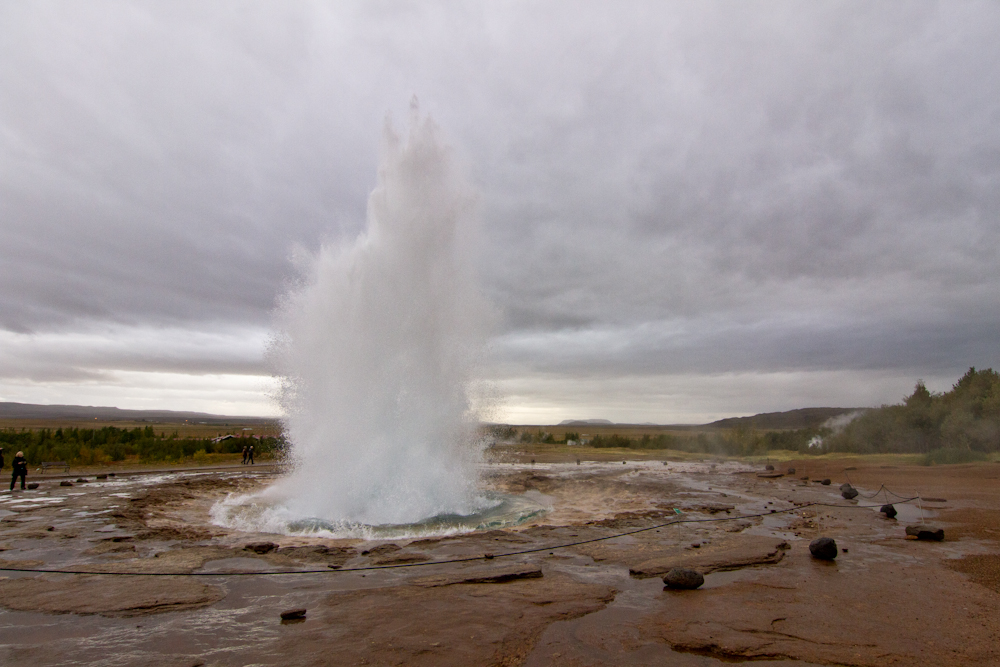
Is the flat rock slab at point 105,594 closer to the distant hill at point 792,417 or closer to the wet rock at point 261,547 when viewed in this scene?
the wet rock at point 261,547

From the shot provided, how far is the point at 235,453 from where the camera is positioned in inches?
1617

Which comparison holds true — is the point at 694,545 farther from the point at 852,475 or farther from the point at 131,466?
A: the point at 131,466

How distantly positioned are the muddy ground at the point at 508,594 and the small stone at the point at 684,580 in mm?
154

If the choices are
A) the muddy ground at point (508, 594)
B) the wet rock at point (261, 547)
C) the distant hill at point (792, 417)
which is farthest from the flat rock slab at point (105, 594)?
the distant hill at point (792, 417)

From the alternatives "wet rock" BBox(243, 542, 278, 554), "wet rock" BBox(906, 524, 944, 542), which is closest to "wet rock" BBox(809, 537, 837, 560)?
"wet rock" BBox(906, 524, 944, 542)

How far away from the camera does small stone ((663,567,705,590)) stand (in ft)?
27.1

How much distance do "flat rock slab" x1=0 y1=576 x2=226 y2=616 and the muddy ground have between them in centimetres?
4

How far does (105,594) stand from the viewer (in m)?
7.72

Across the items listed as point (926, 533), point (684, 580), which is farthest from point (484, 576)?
point (926, 533)

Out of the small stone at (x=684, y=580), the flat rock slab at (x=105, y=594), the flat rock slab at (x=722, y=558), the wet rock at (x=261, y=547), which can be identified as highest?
the small stone at (x=684, y=580)

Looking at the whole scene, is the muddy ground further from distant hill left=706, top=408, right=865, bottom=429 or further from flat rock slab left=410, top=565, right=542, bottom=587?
distant hill left=706, top=408, right=865, bottom=429

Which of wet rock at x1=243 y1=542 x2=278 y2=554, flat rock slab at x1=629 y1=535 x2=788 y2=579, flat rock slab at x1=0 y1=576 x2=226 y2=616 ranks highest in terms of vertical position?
flat rock slab at x1=629 y1=535 x2=788 y2=579

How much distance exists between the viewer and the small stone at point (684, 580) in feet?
27.1

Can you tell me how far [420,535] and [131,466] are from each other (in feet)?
86.7
